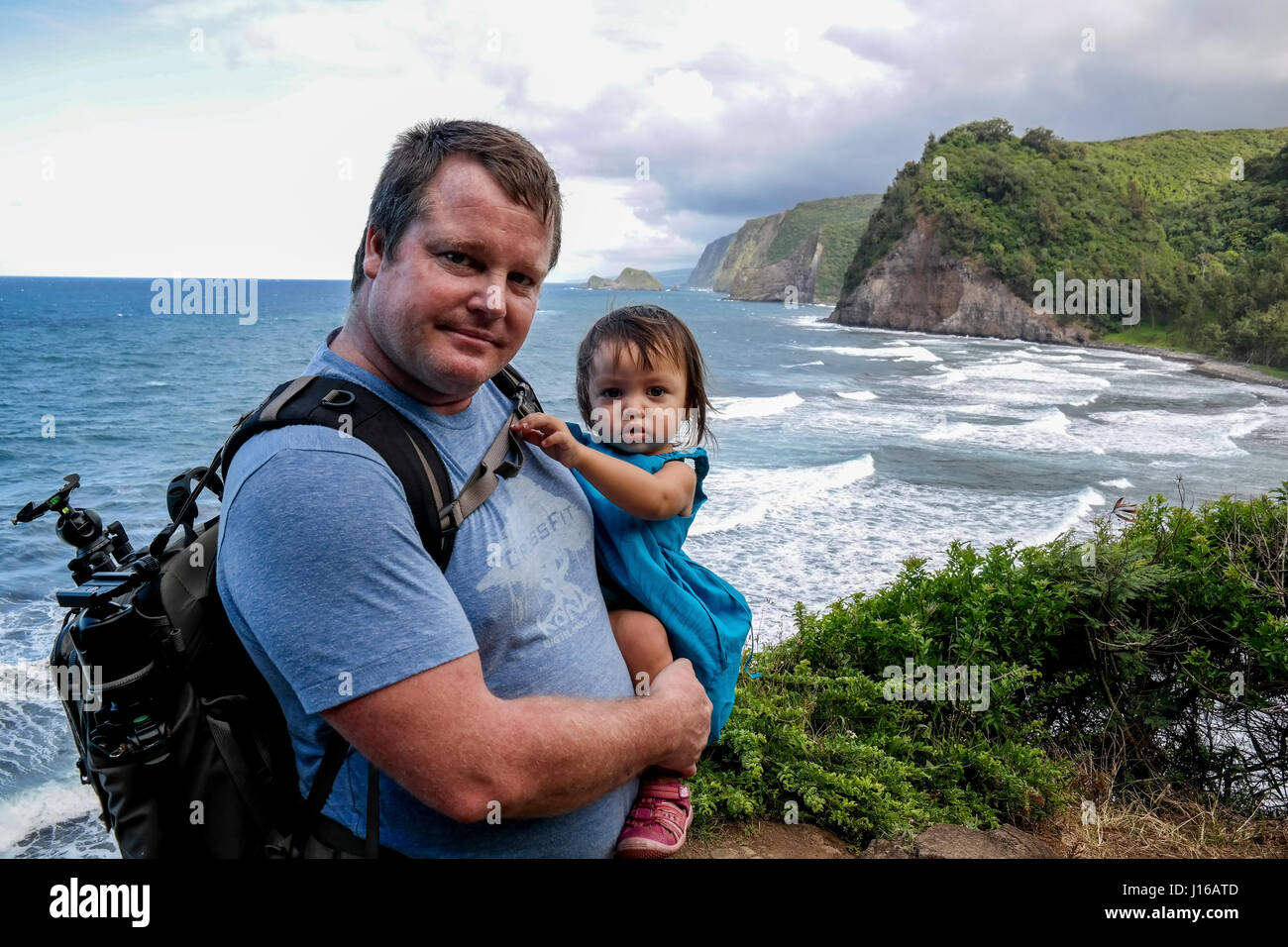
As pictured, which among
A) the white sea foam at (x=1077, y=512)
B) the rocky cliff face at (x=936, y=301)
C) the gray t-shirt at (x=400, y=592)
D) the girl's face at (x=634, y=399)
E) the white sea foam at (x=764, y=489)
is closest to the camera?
the gray t-shirt at (x=400, y=592)

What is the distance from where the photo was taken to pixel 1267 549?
4.57 meters

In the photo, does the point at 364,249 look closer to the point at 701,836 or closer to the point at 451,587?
the point at 451,587

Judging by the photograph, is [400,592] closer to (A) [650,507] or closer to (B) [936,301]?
(A) [650,507]

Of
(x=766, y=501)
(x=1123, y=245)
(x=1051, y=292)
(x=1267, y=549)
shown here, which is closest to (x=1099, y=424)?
(x=766, y=501)

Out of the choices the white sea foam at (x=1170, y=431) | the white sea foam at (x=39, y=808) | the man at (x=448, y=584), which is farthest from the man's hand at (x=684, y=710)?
the white sea foam at (x=1170, y=431)

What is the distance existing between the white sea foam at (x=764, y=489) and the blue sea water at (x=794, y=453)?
0.32 feet

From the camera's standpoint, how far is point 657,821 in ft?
7.29

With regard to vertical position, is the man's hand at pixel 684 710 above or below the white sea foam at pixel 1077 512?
above

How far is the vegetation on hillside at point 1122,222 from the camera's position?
6106cm

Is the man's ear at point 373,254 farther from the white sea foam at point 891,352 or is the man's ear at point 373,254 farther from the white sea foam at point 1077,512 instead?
the white sea foam at point 891,352

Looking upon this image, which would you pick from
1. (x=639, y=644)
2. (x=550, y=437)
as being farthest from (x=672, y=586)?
(x=550, y=437)

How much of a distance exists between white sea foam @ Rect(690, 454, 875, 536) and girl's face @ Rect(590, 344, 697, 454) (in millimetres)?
13560

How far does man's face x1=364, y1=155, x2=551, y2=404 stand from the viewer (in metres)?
1.75
